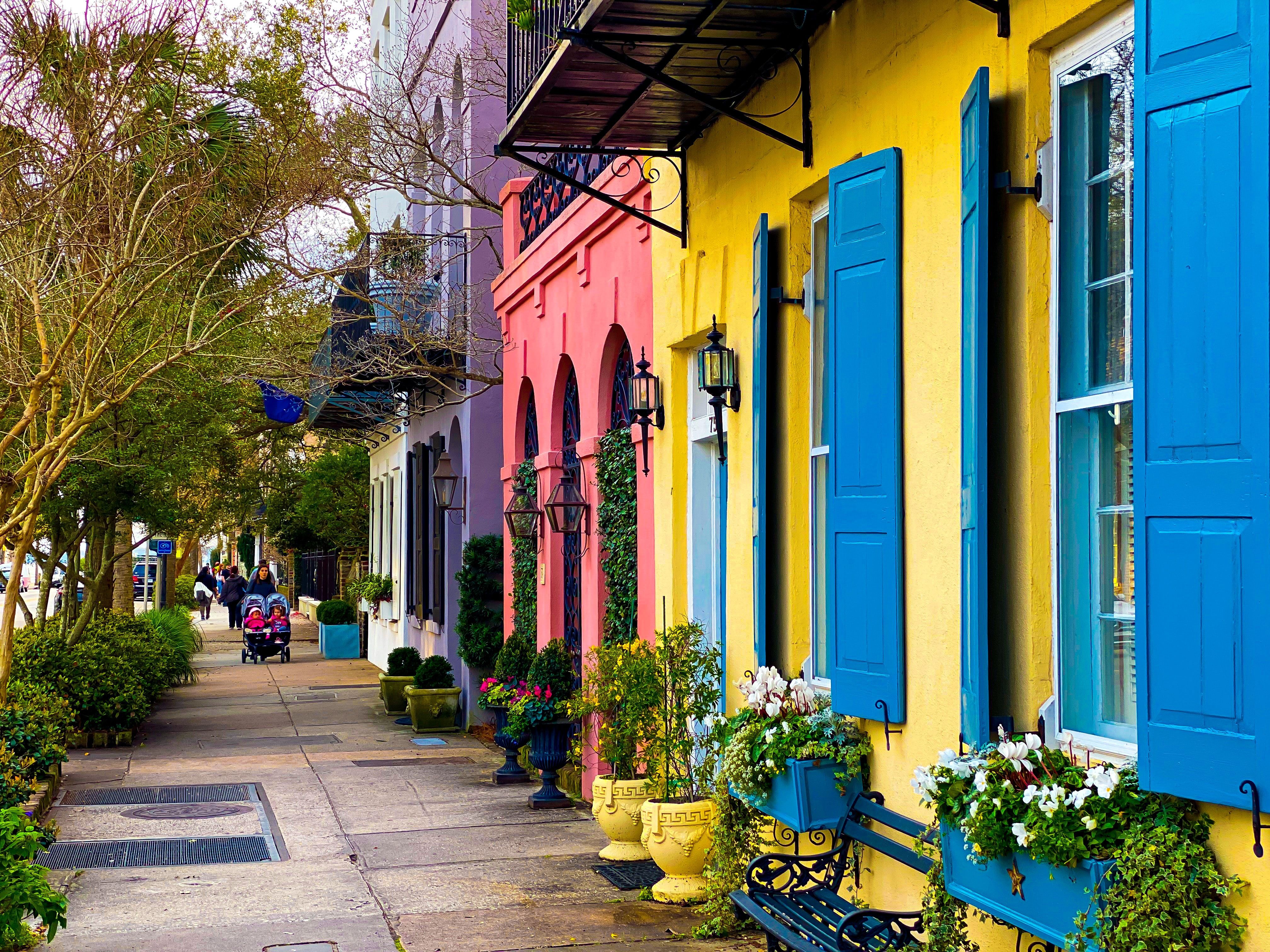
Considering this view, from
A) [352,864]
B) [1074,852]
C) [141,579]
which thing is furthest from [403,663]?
[141,579]

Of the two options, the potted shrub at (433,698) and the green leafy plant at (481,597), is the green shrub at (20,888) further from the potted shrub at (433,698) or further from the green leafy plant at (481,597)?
the potted shrub at (433,698)

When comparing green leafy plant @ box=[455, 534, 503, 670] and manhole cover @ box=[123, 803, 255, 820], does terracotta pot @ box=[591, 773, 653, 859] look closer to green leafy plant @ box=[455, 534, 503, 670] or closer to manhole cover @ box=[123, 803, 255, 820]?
manhole cover @ box=[123, 803, 255, 820]

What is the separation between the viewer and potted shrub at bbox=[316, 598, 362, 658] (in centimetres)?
2722

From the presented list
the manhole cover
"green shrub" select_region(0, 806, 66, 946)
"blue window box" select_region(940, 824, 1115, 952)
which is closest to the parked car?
the manhole cover

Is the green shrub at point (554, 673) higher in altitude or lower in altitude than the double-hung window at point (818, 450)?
lower

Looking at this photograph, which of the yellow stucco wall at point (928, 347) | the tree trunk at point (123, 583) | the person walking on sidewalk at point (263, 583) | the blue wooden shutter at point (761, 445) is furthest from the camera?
the person walking on sidewalk at point (263, 583)

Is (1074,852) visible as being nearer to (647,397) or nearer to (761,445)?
(761,445)

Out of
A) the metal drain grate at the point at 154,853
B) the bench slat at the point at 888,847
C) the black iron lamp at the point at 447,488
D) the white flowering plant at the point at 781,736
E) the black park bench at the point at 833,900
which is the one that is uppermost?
the black iron lamp at the point at 447,488

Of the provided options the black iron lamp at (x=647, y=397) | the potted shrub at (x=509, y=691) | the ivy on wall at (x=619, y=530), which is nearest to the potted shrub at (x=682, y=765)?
the black iron lamp at (x=647, y=397)

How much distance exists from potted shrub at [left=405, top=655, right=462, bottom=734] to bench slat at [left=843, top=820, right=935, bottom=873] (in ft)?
34.5

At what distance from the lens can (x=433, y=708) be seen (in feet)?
51.6

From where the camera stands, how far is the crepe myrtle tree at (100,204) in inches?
363

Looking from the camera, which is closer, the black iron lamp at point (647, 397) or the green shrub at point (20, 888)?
the green shrub at point (20, 888)

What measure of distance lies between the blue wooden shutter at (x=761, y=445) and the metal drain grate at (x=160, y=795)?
590cm
